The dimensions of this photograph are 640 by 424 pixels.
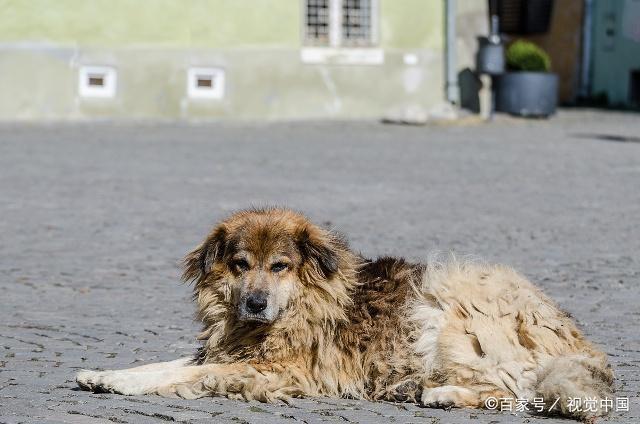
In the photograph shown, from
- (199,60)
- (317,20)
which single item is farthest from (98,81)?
(317,20)

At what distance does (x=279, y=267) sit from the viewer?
263 inches

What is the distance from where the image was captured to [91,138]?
25391 millimetres

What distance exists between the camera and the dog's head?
6648mm

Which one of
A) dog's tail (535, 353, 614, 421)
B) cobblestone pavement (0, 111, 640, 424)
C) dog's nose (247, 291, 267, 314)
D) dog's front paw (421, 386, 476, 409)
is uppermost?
dog's nose (247, 291, 267, 314)

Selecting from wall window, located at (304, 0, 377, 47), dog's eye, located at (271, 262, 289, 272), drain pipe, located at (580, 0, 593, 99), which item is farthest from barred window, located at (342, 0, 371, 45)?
dog's eye, located at (271, 262, 289, 272)

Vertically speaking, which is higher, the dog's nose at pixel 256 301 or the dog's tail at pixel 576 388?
the dog's nose at pixel 256 301

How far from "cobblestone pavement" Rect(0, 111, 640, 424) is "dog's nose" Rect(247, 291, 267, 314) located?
485 mm

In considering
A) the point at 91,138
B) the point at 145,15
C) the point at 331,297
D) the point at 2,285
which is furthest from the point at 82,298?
the point at 145,15

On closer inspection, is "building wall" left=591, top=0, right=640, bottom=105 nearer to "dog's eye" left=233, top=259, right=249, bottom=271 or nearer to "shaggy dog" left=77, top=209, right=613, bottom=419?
"shaggy dog" left=77, top=209, right=613, bottom=419

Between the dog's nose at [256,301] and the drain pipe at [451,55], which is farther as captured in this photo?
the drain pipe at [451,55]

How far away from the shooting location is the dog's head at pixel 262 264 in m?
6.65

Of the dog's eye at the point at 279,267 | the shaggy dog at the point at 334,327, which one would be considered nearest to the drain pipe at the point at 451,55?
the shaggy dog at the point at 334,327

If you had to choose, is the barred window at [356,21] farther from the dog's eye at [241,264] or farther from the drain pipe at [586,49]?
the dog's eye at [241,264]

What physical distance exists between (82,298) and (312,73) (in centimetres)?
2189
